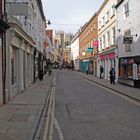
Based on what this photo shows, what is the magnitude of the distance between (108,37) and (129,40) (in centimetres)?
Result: 1398

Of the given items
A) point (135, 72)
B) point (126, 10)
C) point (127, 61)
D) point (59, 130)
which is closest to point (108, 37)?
point (126, 10)

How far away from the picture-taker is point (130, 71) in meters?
30.8

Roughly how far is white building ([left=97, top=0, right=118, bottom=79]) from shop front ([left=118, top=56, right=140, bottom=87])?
2.83 m

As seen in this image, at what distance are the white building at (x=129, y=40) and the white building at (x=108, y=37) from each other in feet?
8.95

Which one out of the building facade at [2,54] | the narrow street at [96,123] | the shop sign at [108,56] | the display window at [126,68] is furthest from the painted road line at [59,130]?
the shop sign at [108,56]

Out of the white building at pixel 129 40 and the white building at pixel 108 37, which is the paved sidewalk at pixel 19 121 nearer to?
the white building at pixel 129 40

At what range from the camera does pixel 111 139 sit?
28.8ft

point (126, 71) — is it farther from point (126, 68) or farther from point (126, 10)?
point (126, 10)

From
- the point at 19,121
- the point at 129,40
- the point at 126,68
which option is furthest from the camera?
the point at 126,68

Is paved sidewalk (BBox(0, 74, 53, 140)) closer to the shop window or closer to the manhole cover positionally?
the manhole cover

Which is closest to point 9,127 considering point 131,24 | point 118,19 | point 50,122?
point 50,122

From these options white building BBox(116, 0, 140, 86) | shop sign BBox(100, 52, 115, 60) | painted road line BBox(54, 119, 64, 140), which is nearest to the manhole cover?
painted road line BBox(54, 119, 64, 140)

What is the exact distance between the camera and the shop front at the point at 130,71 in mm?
28516

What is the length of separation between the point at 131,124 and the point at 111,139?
7.87 ft
